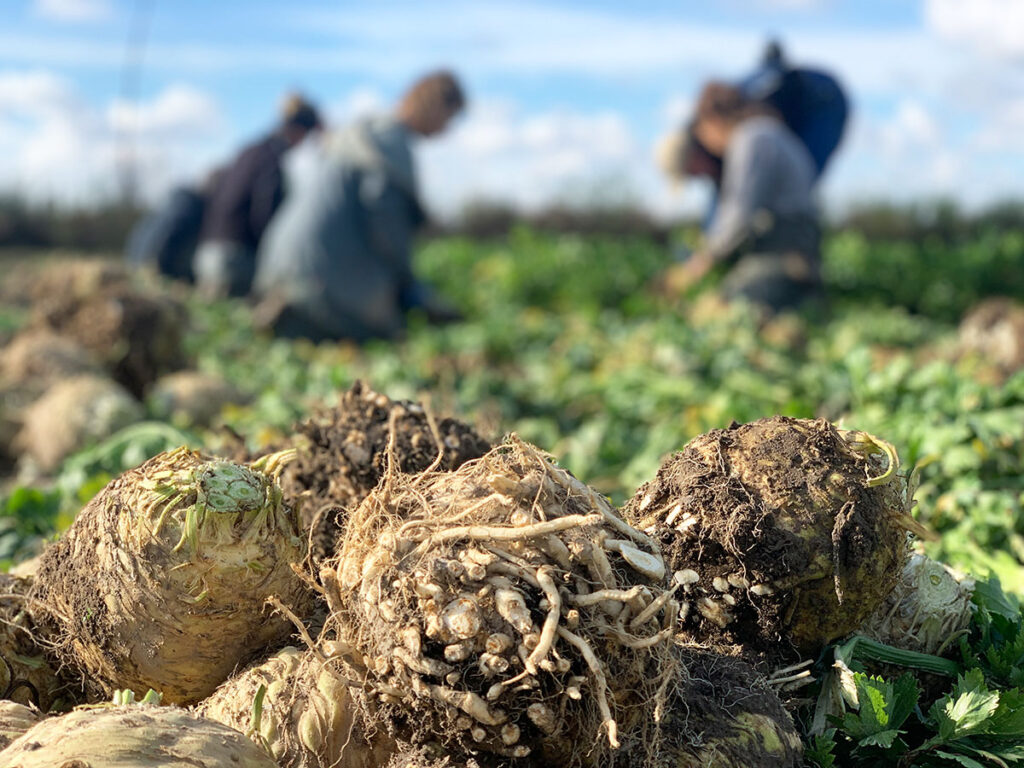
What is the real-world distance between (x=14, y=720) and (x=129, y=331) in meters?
5.91

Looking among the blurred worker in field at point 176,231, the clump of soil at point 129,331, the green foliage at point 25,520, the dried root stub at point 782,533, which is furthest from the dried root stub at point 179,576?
the blurred worker in field at point 176,231

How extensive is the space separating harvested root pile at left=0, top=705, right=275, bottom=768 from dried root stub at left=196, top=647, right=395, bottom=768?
0.09 metres

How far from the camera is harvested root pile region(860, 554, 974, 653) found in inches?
103

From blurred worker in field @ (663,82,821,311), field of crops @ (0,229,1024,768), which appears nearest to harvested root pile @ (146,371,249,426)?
field of crops @ (0,229,1024,768)

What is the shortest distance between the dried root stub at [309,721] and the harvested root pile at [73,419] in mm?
4354

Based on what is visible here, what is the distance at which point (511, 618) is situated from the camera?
1.90 meters

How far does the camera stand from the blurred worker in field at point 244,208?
1330 cm

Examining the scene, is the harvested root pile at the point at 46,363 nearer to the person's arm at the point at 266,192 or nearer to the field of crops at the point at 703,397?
the field of crops at the point at 703,397

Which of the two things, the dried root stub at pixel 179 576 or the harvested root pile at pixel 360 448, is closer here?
the dried root stub at pixel 179 576

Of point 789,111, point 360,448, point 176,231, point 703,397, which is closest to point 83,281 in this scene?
point 703,397

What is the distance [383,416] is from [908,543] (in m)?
1.61

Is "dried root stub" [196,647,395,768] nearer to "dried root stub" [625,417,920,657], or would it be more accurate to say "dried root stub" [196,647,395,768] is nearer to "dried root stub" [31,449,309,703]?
"dried root stub" [31,449,309,703]

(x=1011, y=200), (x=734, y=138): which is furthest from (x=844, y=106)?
(x=1011, y=200)

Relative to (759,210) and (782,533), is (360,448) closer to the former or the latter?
(782,533)
